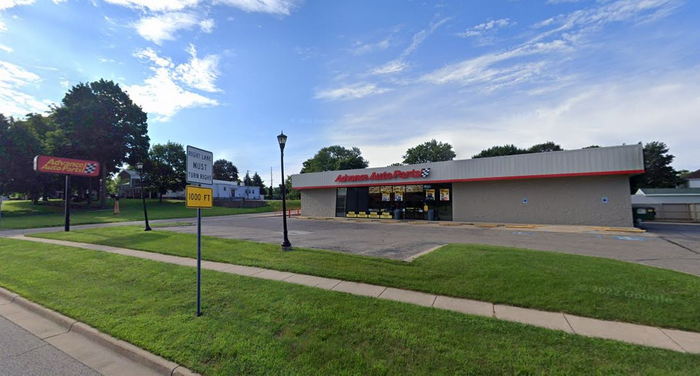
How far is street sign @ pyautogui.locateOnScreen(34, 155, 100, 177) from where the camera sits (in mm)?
16547

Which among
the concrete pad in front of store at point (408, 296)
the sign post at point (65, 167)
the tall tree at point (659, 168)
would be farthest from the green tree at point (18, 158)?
the tall tree at point (659, 168)

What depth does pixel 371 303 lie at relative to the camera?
479 centimetres

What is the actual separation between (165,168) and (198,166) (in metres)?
58.1

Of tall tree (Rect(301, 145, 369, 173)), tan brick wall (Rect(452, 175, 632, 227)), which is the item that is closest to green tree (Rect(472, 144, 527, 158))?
tall tree (Rect(301, 145, 369, 173))

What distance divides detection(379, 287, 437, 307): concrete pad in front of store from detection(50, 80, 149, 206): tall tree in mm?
47675

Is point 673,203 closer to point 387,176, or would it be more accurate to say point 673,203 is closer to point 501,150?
point 387,176

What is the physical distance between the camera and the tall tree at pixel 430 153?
63.1m

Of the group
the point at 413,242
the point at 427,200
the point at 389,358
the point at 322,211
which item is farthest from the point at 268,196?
the point at 389,358

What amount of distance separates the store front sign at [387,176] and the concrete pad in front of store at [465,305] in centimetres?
1831

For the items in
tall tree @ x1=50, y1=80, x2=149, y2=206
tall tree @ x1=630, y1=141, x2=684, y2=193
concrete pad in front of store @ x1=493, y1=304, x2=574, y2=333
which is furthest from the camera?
tall tree @ x1=630, y1=141, x2=684, y2=193

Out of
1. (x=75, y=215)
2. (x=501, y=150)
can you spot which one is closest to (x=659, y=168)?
(x=501, y=150)

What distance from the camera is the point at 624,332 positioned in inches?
149

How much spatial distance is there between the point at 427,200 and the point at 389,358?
21.2 m

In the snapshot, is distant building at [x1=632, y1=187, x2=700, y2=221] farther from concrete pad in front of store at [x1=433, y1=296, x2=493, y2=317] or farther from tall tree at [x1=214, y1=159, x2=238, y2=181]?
tall tree at [x1=214, y1=159, x2=238, y2=181]
